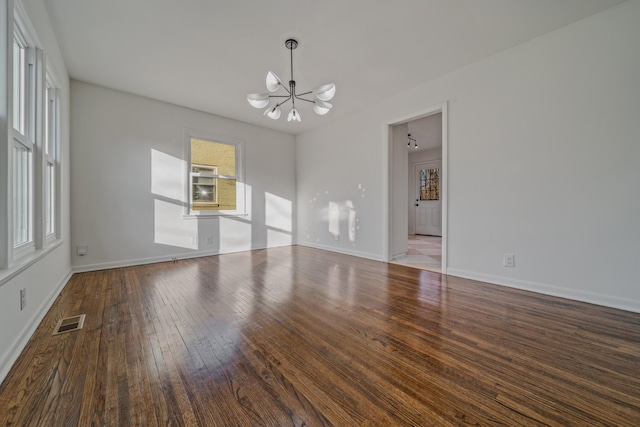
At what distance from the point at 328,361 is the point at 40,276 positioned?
2541 millimetres

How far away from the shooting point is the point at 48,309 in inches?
89.7

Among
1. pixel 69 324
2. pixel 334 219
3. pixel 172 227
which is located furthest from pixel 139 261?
pixel 334 219

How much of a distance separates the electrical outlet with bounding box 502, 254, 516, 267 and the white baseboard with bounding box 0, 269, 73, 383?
4181 mm

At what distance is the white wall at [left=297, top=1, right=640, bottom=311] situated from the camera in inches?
89.7

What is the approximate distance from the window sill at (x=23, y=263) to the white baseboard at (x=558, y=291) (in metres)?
4.09

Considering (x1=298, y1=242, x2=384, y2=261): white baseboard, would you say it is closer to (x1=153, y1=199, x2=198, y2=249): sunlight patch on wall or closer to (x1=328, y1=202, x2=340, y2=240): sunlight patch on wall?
(x1=328, y1=202, x2=340, y2=240): sunlight patch on wall

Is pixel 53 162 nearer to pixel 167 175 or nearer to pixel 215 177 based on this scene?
pixel 167 175

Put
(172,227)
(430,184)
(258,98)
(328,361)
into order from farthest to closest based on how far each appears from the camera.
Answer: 1. (430,184)
2. (172,227)
3. (258,98)
4. (328,361)

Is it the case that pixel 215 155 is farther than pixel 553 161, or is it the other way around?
pixel 215 155

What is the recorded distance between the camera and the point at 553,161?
263 cm

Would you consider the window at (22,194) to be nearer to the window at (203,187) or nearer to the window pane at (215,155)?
the window at (203,187)

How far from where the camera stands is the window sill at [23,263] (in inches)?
58.6

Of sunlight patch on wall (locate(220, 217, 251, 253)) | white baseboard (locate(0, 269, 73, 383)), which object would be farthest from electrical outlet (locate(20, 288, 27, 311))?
sunlight patch on wall (locate(220, 217, 251, 253))

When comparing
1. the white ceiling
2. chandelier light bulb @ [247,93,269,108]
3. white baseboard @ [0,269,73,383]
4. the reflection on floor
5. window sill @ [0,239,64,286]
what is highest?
the white ceiling
